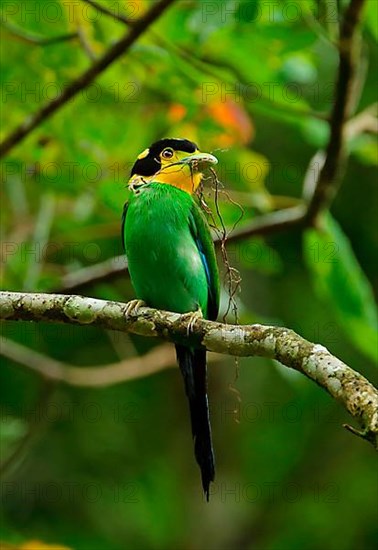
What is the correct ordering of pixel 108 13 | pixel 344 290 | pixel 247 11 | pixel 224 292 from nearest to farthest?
1. pixel 247 11
2. pixel 108 13
3. pixel 344 290
4. pixel 224 292

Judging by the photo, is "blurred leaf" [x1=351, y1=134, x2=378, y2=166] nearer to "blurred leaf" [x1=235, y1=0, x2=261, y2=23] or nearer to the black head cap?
the black head cap

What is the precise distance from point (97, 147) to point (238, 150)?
0.62 m

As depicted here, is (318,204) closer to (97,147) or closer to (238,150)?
(238,150)

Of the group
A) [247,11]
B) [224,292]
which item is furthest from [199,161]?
[224,292]

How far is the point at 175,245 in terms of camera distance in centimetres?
364

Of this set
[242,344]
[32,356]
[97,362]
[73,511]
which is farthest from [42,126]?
[73,511]

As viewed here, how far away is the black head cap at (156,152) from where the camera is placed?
3.62m

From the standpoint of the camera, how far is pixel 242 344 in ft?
8.29

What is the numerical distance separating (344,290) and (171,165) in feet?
2.84

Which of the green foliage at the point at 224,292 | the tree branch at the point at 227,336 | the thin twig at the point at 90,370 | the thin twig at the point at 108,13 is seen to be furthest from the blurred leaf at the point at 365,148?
the tree branch at the point at 227,336

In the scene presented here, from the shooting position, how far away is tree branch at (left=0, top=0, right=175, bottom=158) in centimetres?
345

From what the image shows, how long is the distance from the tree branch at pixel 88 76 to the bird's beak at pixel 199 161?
44 cm

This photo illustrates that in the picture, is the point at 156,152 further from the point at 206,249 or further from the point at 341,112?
the point at 341,112

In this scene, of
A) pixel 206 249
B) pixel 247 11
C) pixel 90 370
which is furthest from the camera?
pixel 90 370
